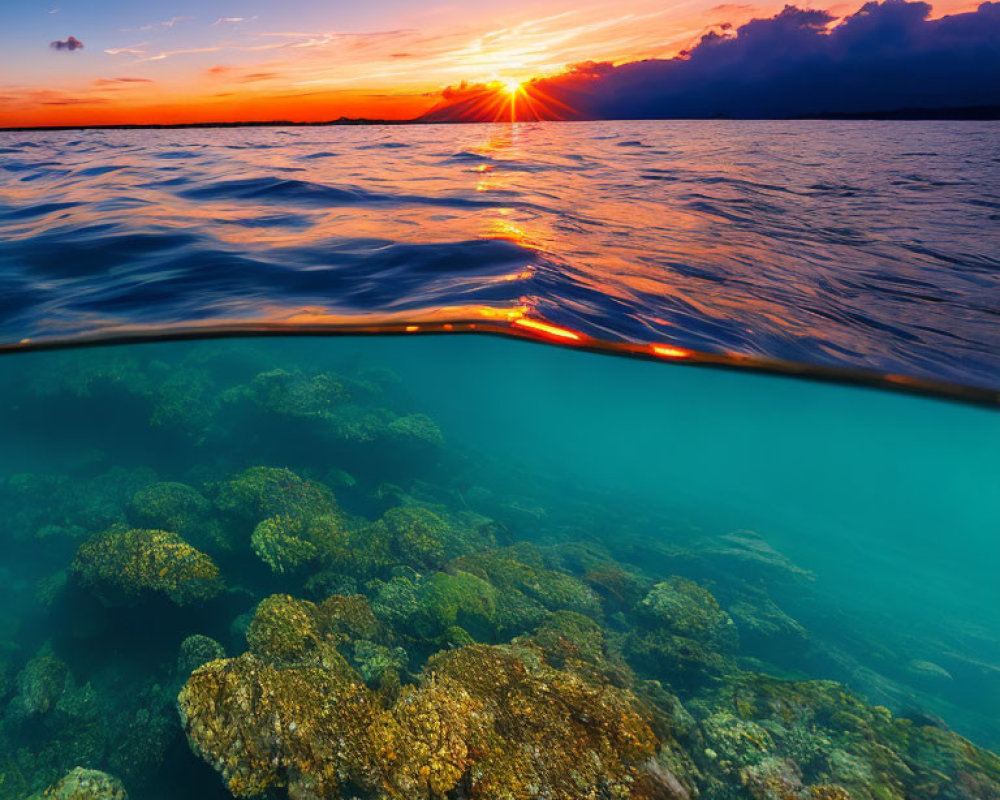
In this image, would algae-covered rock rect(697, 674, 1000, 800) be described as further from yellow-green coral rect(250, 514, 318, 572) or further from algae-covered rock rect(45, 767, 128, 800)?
yellow-green coral rect(250, 514, 318, 572)

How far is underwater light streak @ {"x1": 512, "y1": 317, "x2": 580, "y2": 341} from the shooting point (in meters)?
7.81

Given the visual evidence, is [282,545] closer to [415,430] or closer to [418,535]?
[418,535]

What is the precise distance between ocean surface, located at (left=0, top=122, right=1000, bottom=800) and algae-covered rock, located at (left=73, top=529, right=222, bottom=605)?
5 cm

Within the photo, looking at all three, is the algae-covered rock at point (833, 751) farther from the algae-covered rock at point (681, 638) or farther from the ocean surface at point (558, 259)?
the ocean surface at point (558, 259)

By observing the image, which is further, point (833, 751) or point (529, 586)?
point (529, 586)

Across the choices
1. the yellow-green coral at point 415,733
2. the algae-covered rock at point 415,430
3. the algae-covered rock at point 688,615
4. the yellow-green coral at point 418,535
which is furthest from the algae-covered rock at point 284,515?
the algae-covered rock at point 688,615

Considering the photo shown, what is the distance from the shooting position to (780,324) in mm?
7391

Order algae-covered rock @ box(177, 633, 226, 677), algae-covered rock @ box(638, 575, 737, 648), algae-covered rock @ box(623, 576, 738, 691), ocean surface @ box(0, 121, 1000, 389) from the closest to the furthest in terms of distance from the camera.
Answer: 1. algae-covered rock @ box(177, 633, 226, 677)
2. ocean surface @ box(0, 121, 1000, 389)
3. algae-covered rock @ box(623, 576, 738, 691)
4. algae-covered rock @ box(638, 575, 737, 648)

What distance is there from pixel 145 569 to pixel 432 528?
5370mm

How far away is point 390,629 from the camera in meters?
7.62

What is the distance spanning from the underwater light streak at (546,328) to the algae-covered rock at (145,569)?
697 cm

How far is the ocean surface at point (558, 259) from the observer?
7.33 m

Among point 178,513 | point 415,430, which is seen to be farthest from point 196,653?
point 415,430

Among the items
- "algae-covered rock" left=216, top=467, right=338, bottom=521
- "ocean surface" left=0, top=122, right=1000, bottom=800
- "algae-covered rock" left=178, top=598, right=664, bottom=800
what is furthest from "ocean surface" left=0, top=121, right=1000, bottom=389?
"algae-covered rock" left=178, top=598, right=664, bottom=800
